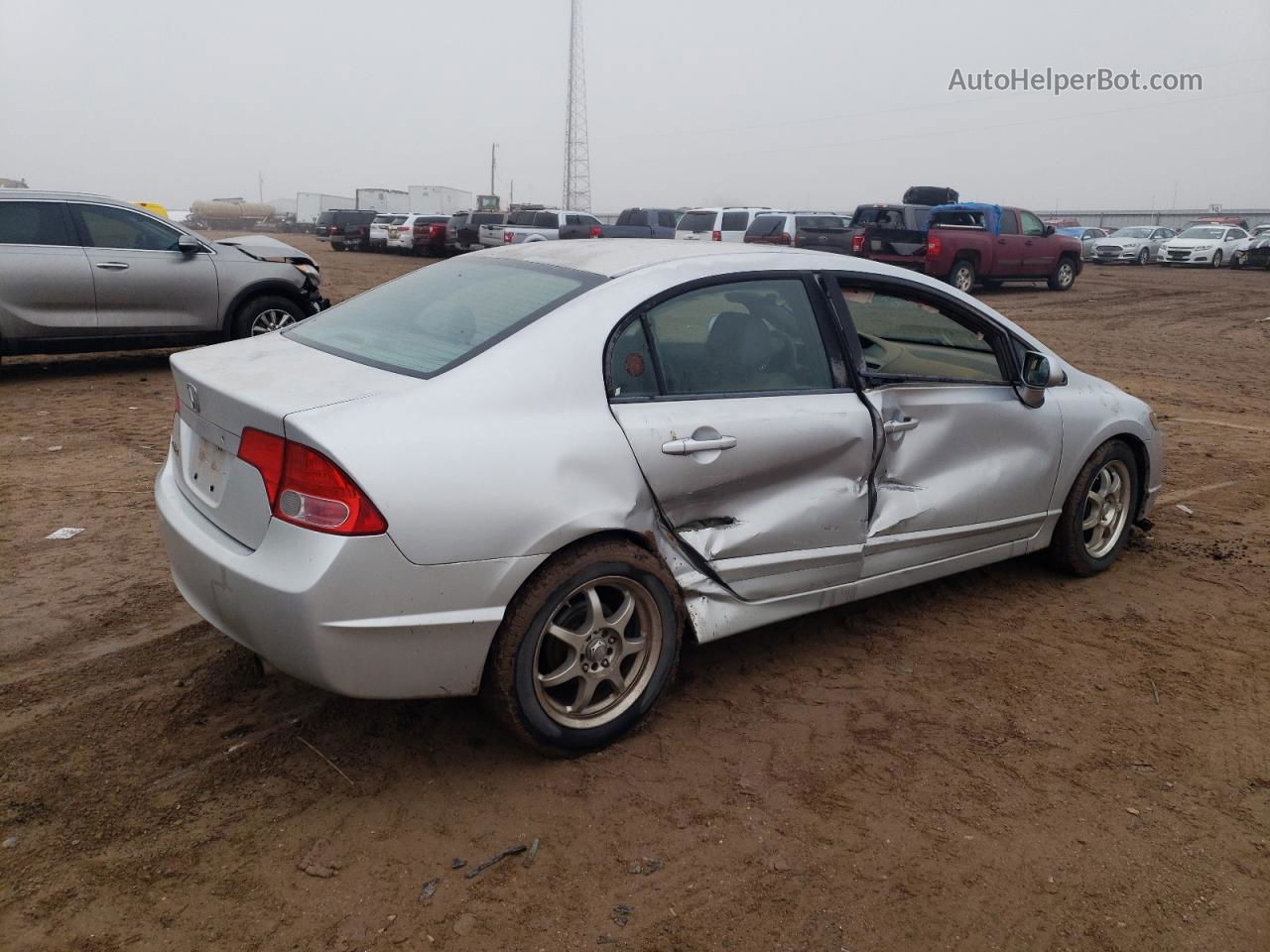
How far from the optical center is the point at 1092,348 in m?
13.1

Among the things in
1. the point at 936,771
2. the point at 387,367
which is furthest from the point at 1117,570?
the point at 387,367

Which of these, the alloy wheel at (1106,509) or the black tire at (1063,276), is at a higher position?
the black tire at (1063,276)

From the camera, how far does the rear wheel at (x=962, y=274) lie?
19.7m

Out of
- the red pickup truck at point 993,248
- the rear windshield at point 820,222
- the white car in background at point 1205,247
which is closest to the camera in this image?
the red pickup truck at point 993,248

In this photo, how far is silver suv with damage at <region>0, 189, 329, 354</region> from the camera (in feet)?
29.1

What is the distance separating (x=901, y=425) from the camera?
3.90 metres

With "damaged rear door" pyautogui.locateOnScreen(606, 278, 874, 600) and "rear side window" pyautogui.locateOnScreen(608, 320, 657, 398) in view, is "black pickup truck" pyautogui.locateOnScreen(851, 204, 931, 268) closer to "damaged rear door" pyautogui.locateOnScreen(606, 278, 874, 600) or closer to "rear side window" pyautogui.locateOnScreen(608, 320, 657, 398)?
"damaged rear door" pyautogui.locateOnScreen(606, 278, 874, 600)

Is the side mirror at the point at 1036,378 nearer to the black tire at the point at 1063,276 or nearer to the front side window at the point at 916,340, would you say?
the front side window at the point at 916,340

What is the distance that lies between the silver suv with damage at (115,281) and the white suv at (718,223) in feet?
48.0

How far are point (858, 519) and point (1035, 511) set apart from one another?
1.19 m

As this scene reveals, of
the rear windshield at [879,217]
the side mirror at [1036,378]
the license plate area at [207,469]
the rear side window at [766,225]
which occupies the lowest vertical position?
the license plate area at [207,469]

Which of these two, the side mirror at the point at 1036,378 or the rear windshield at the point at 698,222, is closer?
the side mirror at the point at 1036,378

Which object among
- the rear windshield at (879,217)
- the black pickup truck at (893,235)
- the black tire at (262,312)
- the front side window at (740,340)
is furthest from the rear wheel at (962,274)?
the front side window at (740,340)

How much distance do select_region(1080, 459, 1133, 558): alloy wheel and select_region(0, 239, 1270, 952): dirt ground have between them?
19 cm
